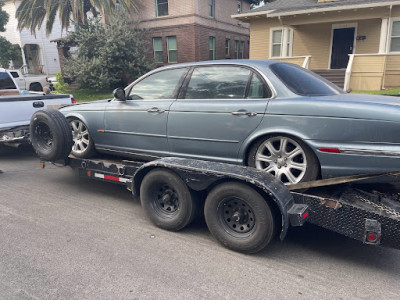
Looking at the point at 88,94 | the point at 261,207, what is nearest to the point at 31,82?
the point at 88,94

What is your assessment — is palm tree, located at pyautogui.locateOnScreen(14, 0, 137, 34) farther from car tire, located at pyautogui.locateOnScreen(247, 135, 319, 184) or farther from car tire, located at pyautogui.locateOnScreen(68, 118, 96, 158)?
car tire, located at pyautogui.locateOnScreen(247, 135, 319, 184)

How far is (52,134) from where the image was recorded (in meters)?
4.84

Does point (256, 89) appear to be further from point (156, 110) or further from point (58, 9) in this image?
point (58, 9)

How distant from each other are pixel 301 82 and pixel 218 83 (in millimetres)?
959

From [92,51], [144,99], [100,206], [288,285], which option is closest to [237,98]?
[144,99]

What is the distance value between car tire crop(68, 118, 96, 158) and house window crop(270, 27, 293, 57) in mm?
14277

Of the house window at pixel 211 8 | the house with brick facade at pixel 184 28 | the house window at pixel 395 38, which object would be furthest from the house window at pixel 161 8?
the house window at pixel 395 38

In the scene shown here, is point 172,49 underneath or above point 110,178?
above

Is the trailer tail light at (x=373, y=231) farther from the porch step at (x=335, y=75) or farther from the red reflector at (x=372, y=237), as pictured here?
the porch step at (x=335, y=75)

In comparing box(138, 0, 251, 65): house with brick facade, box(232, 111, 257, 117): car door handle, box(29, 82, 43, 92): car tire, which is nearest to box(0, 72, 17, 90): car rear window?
box(232, 111, 257, 117): car door handle

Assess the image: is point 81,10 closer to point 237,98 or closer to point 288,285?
point 237,98

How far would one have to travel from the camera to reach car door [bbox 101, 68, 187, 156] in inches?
174

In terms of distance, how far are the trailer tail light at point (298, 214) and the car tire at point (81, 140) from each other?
3.23 metres

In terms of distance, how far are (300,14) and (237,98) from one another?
14.0 m
